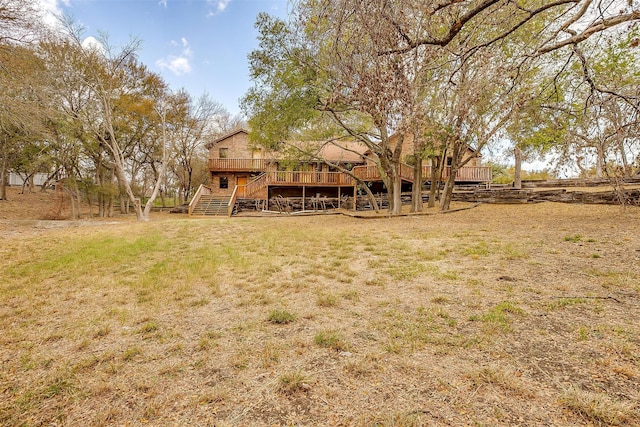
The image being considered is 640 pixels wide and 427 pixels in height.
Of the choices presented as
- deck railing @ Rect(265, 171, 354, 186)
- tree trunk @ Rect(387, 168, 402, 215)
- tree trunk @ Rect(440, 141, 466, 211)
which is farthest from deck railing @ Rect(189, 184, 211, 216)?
tree trunk @ Rect(440, 141, 466, 211)

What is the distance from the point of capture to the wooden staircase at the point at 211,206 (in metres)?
20.2

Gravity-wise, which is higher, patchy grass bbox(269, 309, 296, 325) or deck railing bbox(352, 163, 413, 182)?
deck railing bbox(352, 163, 413, 182)

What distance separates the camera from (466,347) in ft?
7.95

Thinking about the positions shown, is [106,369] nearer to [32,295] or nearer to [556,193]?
[32,295]

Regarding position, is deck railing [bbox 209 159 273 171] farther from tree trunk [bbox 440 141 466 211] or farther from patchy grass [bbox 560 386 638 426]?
patchy grass [bbox 560 386 638 426]

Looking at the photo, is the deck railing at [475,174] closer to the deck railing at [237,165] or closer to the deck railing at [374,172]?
the deck railing at [374,172]

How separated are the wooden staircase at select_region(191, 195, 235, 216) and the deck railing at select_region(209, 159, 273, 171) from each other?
9.66 feet

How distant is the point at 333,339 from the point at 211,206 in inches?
793

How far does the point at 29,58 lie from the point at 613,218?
729 inches

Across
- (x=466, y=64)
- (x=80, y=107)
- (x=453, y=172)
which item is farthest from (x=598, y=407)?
(x=80, y=107)

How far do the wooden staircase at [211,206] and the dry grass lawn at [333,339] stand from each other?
47.7 feet

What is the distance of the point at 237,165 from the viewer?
24031mm

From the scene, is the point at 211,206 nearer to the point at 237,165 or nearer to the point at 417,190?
the point at 237,165

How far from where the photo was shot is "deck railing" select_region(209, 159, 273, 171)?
23812 millimetres
